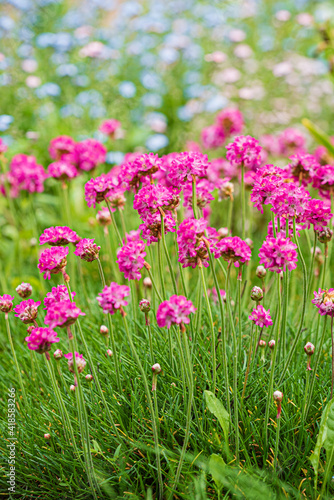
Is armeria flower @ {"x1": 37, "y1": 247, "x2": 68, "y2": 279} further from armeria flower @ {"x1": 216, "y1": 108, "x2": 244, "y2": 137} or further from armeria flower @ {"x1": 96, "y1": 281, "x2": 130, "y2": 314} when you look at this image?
armeria flower @ {"x1": 216, "y1": 108, "x2": 244, "y2": 137}

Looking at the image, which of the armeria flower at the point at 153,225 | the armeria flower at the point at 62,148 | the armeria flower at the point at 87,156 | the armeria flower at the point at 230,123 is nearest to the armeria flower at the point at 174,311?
the armeria flower at the point at 153,225

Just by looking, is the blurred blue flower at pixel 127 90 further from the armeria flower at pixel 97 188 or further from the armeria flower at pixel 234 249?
the armeria flower at pixel 234 249

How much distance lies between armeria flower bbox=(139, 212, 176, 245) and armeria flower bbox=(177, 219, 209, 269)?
5.8 inches

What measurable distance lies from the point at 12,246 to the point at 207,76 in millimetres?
3308

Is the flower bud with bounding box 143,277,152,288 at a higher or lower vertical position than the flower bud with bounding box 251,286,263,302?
lower

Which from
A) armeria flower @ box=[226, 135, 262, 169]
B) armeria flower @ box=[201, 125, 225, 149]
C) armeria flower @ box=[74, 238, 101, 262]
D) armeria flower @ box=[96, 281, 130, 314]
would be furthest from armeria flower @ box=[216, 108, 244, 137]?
armeria flower @ box=[96, 281, 130, 314]

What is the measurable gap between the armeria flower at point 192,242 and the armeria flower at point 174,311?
0.61 feet

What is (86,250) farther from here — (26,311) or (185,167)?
(185,167)

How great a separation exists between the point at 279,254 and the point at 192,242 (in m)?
0.25

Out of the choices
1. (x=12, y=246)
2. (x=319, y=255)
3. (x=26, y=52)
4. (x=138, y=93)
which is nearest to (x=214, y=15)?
(x=138, y=93)

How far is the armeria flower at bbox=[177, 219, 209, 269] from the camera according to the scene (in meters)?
1.30

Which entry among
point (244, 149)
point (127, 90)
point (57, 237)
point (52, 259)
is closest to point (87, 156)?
point (244, 149)

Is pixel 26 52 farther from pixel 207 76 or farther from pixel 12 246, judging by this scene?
pixel 12 246

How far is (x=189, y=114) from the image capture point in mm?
4770
